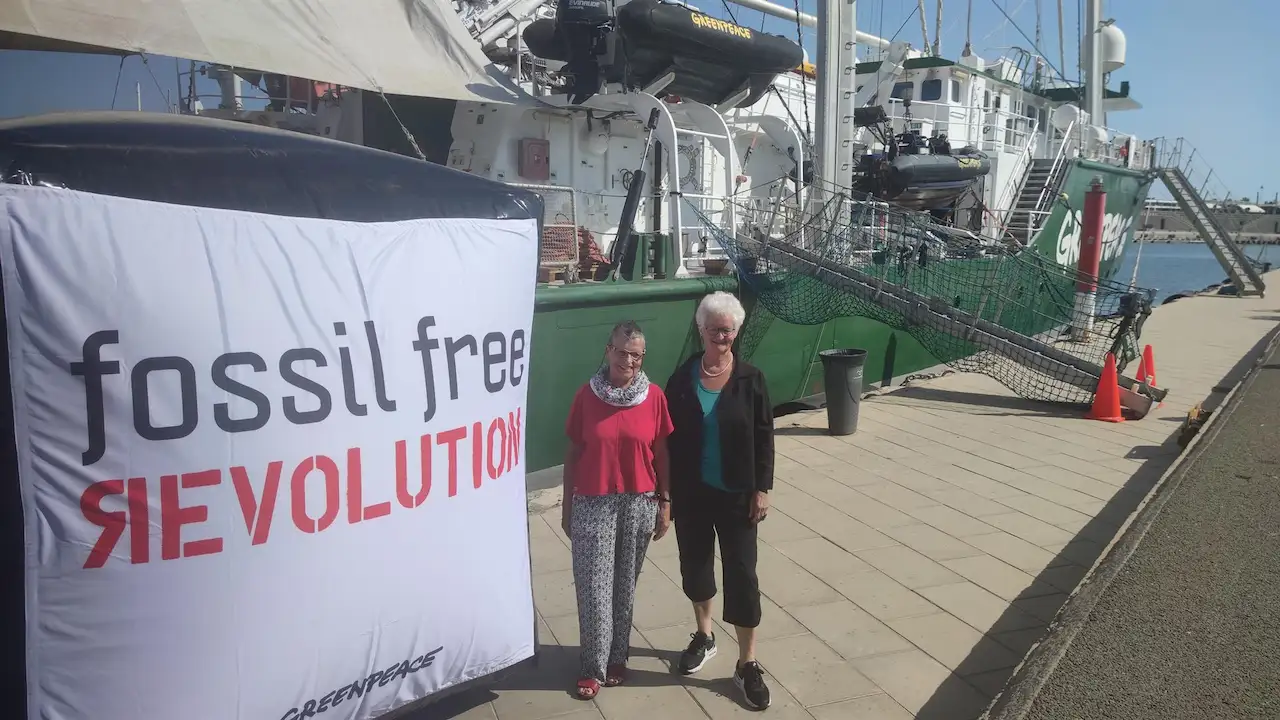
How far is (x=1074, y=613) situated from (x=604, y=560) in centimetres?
207

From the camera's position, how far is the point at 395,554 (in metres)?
2.57

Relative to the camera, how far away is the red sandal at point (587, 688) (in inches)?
136

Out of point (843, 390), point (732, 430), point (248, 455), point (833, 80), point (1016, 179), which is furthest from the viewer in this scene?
point (1016, 179)

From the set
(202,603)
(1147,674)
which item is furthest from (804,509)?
(202,603)

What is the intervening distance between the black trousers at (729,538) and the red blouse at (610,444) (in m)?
0.28

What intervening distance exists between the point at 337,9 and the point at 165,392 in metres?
6.30

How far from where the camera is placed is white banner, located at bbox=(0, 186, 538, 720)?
2.04m

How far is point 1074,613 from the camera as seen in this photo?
3.64 m

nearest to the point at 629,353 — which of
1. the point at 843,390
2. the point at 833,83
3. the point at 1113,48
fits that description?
the point at 843,390

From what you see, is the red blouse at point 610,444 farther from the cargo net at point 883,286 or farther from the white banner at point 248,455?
the cargo net at point 883,286

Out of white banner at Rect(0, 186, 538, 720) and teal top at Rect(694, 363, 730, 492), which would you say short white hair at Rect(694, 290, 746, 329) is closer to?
teal top at Rect(694, 363, 730, 492)

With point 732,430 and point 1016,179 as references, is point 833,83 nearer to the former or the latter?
point 732,430

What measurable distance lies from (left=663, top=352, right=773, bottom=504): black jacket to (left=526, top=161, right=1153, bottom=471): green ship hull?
287 cm

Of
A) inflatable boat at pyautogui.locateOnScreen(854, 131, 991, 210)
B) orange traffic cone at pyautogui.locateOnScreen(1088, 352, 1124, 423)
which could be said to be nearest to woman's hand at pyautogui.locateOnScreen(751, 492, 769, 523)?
orange traffic cone at pyautogui.locateOnScreen(1088, 352, 1124, 423)
